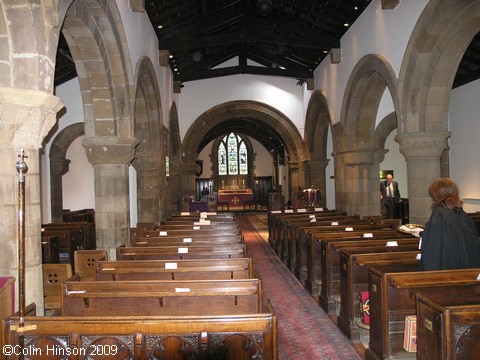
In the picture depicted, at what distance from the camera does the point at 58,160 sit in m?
12.3

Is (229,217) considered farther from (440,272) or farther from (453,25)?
(440,272)

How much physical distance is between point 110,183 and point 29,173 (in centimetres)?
312

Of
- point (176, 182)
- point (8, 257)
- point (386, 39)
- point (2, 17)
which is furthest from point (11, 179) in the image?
point (176, 182)

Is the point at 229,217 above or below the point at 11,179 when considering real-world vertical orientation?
below

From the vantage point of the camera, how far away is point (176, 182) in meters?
13.9

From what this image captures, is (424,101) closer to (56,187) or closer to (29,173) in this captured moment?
(29,173)

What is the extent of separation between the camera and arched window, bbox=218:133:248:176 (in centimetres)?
2866

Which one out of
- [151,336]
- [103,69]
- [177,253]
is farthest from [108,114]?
[151,336]

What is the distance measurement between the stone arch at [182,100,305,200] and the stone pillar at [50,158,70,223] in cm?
414

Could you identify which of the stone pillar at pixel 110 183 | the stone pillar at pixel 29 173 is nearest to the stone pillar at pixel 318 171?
the stone pillar at pixel 110 183

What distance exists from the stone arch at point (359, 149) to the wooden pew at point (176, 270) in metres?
6.75

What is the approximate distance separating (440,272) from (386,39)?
5.81 meters

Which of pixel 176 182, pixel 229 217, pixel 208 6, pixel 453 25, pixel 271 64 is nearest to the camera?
pixel 453 25

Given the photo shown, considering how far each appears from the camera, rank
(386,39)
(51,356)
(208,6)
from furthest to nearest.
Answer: (208,6)
(386,39)
(51,356)
